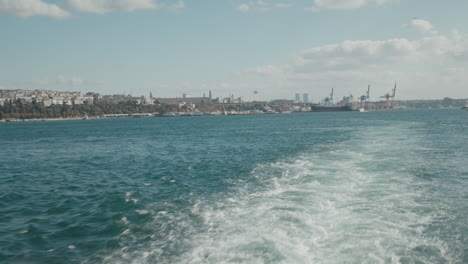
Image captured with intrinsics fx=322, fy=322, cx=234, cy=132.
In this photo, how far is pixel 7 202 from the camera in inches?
450

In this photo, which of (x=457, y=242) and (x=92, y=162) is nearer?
(x=457, y=242)

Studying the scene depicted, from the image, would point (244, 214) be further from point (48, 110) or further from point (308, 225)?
point (48, 110)

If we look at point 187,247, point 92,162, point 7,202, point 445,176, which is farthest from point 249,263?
point 92,162

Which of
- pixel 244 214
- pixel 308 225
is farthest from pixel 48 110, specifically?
pixel 308 225

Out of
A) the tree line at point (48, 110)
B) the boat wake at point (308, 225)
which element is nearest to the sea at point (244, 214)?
the boat wake at point (308, 225)

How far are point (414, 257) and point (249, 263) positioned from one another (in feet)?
10.3

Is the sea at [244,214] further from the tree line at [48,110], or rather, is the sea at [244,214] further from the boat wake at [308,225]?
the tree line at [48,110]

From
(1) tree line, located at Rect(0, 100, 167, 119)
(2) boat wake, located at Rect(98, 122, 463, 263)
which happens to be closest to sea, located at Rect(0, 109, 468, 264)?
(2) boat wake, located at Rect(98, 122, 463, 263)

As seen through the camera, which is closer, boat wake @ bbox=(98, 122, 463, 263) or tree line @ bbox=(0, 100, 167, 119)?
boat wake @ bbox=(98, 122, 463, 263)

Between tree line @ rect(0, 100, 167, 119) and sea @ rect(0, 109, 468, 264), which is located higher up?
tree line @ rect(0, 100, 167, 119)

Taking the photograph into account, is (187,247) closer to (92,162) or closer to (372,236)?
(372,236)

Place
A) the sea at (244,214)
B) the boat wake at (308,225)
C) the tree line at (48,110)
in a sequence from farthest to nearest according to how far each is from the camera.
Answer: the tree line at (48,110) < the sea at (244,214) < the boat wake at (308,225)

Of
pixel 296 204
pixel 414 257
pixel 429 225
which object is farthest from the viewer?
pixel 296 204

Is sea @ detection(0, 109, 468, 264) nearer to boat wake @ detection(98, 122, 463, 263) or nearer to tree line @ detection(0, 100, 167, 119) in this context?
boat wake @ detection(98, 122, 463, 263)
